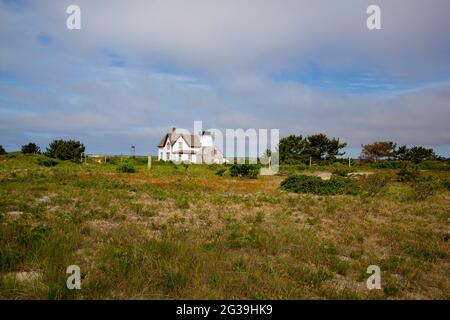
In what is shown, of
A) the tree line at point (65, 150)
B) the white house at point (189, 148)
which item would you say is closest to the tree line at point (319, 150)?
the white house at point (189, 148)

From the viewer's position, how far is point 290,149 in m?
56.7

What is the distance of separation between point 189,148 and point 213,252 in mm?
57665

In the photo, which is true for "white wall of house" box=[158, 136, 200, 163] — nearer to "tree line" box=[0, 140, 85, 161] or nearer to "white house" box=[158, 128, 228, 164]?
"white house" box=[158, 128, 228, 164]

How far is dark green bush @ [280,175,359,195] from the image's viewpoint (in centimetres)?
1947

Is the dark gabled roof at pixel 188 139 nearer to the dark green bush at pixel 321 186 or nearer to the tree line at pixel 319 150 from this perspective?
the tree line at pixel 319 150

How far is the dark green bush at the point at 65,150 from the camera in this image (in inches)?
1997

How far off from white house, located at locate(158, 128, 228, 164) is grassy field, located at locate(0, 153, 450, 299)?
168 feet

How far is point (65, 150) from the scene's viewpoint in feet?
167

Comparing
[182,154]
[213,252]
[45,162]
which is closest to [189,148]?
[182,154]

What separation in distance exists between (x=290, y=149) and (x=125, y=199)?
45538 millimetres

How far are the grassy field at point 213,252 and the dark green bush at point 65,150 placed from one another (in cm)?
4156
